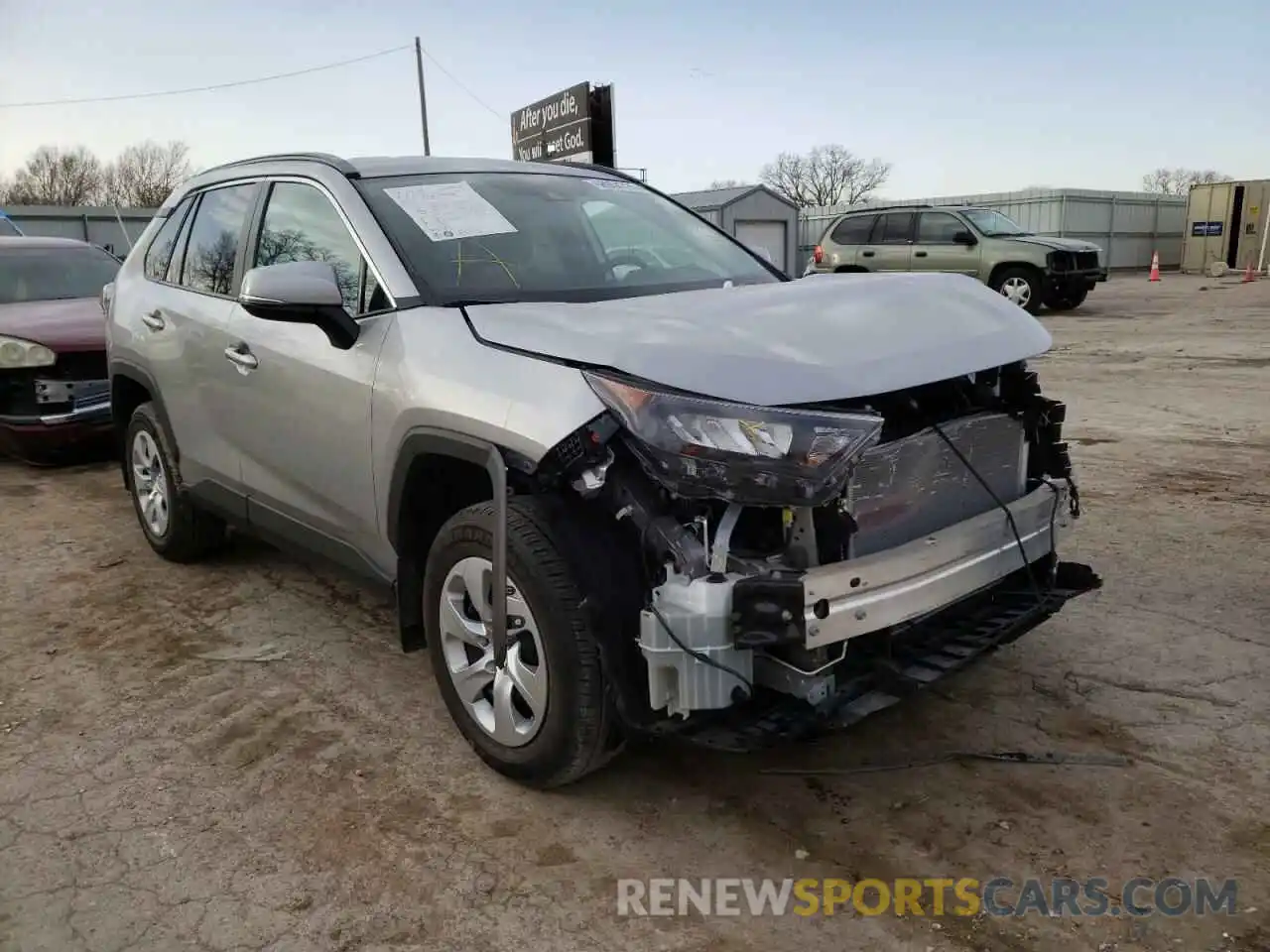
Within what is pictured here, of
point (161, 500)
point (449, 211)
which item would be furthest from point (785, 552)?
point (161, 500)

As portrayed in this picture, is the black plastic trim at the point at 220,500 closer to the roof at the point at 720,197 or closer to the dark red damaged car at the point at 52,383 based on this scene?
the dark red damaged car at the point at 52,383

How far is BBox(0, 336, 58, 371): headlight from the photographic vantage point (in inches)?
265

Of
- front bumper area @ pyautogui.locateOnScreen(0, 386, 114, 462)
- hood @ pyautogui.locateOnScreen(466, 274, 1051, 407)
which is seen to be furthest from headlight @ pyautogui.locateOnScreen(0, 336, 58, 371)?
hood @ pyautogui.locateOnScreen(466, 274, 1051, 407)

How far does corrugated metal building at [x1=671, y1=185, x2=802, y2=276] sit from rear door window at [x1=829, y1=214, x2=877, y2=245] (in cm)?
562

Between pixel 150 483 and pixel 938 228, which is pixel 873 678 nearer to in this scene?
pixel 150 483

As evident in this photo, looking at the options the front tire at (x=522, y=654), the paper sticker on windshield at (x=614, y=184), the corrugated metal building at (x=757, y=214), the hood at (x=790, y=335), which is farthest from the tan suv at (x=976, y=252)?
the front tire at (x=522, y=654)

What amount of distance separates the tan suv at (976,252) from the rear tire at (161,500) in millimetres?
13627

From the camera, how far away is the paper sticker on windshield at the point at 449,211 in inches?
131

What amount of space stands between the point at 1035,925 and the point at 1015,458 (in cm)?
135

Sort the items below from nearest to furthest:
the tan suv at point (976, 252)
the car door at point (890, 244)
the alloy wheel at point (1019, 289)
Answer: the tan suv at point (976, 252) < the alloy wheel at point (1019, 289) < the car door at point (890, 244)

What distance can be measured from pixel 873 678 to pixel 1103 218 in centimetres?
3170

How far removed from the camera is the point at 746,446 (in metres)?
2.32

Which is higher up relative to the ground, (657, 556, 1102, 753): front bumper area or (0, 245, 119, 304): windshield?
(0, 245, 119, 304): windshield

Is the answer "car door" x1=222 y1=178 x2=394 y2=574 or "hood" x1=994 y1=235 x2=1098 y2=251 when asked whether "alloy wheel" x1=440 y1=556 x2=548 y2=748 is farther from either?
"hood" x1=994 y1=235 x2=1098 y2=251
